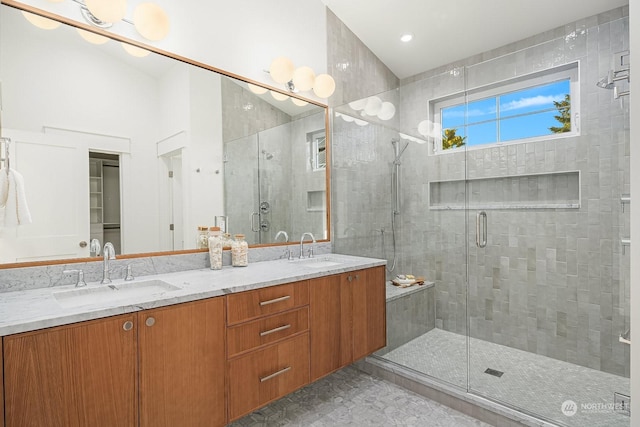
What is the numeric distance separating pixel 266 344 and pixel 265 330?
70mm

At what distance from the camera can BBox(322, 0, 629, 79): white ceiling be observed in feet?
7.76

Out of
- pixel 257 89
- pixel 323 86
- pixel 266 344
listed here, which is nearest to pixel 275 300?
pixel 266 344

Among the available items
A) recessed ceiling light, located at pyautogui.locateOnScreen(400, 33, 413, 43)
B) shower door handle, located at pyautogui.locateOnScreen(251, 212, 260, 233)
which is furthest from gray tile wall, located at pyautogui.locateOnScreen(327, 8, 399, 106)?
shower door handle, located at pyautogui.locateOnScreen(251, 212, 260, 233)

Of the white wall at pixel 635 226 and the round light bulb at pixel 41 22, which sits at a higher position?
the round light bulb at pixel 41 22

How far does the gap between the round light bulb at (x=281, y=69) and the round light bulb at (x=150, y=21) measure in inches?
30.9

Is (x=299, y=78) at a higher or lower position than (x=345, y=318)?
higher

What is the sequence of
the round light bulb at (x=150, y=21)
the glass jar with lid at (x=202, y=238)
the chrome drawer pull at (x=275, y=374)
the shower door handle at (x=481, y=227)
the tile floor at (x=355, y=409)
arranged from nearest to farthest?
the chrome drawer pull at (x=275, y=374)
the round light bulb at (x=150, y=21)
the tile floor at (x=355, y=409)
the glass jar with lid at (x=202, y=238)
the shower door handle at (x=481, y=227)

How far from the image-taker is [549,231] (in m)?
2.42

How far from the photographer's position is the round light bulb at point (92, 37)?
1.61m

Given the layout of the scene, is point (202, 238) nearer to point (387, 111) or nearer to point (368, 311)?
point (368, 311)

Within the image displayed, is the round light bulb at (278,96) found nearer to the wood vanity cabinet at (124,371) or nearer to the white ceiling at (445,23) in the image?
the white ceiling at (445,23)

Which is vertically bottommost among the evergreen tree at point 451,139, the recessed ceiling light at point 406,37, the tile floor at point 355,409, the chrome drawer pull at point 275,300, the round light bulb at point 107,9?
the tile floor at point 355,409

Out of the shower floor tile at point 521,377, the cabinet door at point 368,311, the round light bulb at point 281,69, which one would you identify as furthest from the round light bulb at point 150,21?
the shower floor tile at point 521,377

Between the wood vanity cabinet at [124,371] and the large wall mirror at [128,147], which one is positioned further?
the large wall mirror at [128,147]
